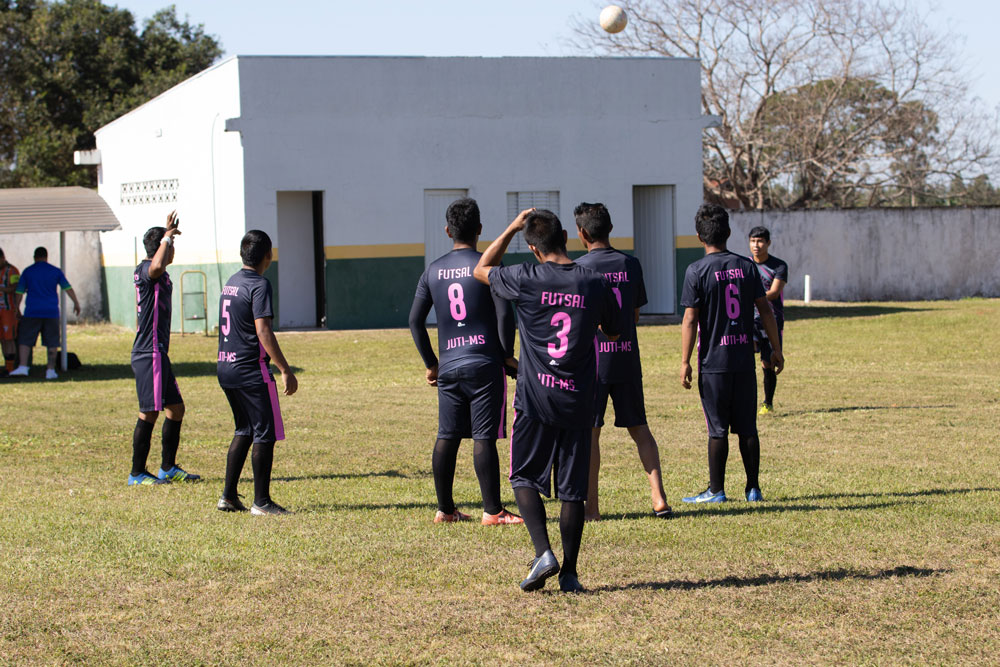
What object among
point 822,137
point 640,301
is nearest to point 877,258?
point 822,137

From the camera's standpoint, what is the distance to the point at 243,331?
7824mm

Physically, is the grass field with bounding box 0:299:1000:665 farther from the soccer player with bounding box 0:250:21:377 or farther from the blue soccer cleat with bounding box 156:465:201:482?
the soccer player with bounding box 0:250:21:377

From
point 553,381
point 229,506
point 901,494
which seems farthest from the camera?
point 901,494

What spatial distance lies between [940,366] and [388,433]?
955 centimetres

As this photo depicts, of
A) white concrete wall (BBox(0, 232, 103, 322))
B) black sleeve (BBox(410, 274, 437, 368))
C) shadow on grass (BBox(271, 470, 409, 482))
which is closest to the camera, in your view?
black sleeve (BBox(410, 274, 437, 368))

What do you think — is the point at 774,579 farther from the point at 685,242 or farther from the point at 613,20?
the point at 685,242

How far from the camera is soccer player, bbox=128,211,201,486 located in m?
9.12

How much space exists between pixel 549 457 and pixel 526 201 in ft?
66.9

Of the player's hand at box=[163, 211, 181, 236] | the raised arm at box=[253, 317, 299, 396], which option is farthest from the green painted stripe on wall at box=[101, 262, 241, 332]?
the raised arm at box=[253, 317, 299, 396]

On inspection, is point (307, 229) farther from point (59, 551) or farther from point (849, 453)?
point (59, 551)

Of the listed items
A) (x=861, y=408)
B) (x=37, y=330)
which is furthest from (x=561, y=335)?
(x=37, y=330)

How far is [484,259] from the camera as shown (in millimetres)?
6371

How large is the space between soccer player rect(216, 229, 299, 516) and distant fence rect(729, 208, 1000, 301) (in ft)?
90.3

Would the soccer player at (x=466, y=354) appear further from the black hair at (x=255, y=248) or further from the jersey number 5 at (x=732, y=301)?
the jersey number 5 at (x=732, y=301)
